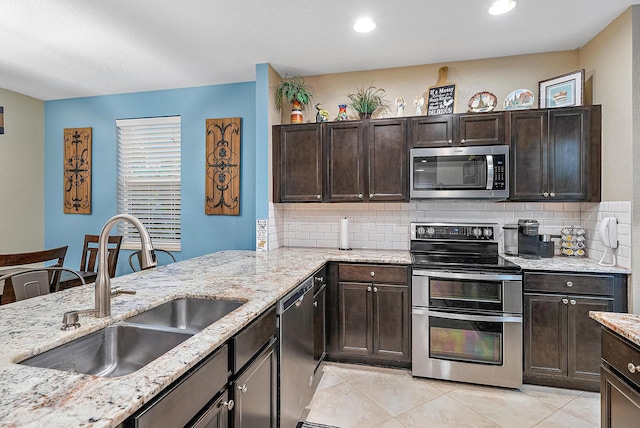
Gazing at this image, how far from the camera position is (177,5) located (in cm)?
220

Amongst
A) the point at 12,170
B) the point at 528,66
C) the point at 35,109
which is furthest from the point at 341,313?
the point at 35,109

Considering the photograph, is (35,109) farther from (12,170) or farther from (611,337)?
(611,337)

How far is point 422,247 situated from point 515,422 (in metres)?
1.47

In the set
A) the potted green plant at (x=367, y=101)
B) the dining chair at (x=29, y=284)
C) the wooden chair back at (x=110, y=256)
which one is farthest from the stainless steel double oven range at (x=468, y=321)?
the wooden chair back at (x=110, y=256)

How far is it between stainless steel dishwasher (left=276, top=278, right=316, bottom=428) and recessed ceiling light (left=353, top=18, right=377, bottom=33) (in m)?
1.94

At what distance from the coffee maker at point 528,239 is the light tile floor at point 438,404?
104 cm

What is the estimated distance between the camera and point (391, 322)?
2707mm

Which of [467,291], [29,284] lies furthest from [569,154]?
[29,284]

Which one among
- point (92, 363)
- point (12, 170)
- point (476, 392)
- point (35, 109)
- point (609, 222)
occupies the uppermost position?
point (35, 109)

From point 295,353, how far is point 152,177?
117 inches

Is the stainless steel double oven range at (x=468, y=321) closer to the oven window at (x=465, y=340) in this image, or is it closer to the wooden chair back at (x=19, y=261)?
the oven window at (x=465, y=340)

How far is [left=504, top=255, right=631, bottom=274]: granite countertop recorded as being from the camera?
2.31 meters

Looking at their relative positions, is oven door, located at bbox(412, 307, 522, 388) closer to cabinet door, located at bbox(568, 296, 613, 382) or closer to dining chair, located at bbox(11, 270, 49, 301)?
cabinet door, located at bbox(568, 296, 613, 382)

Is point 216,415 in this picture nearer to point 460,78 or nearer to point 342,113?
point 342,113
